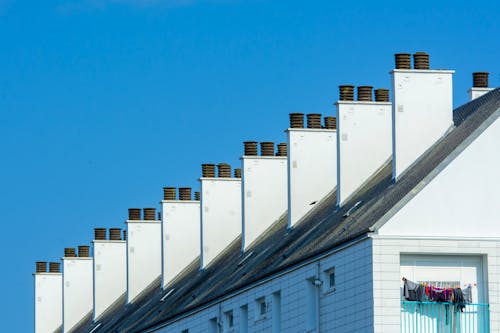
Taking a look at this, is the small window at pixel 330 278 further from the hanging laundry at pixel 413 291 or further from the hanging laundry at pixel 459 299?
the hanging laundry at pixel 459 299

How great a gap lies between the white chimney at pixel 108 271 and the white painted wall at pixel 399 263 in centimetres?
4960

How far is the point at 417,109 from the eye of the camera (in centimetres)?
7444

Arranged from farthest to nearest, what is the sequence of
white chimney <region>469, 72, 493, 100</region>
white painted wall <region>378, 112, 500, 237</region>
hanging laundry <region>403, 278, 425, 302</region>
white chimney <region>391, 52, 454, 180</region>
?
white chimney <region>469, 72, 493, 100</region> < white chimney <region>391, 52, 454, 180</region> < white painted wall <region>378, 112, 500, 237</region> < hanging laundry <region>403, 278, 425, 302</region>

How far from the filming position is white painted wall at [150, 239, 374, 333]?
220 feet

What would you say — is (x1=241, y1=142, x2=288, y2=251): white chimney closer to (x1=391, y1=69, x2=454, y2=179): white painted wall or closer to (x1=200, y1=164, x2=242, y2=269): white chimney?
(x1=200, y1=164, x2=242, y2=269): white chimney

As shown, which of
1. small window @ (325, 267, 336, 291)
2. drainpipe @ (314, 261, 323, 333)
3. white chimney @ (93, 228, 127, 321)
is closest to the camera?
small window @ (325, 267, 336, 291)

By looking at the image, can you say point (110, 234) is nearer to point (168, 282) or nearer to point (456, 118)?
point (168, 282)

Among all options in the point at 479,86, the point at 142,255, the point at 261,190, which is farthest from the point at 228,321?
the point at 142,255

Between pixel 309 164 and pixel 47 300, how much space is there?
44.9m

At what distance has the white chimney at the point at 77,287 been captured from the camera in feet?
395

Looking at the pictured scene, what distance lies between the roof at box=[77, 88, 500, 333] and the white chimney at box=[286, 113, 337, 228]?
0.58 m

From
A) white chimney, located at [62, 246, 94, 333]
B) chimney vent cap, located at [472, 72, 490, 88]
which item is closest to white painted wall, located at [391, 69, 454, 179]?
chimney vent cap, located at [472, 72, 490, 88]

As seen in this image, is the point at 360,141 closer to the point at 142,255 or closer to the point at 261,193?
the point at 261,193

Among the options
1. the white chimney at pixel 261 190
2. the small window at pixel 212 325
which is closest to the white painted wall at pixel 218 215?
the white chimney at pixel 261 190
